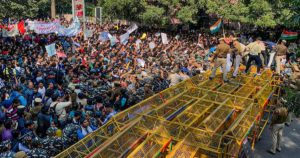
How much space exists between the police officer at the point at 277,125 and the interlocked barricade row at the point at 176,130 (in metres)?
0.69

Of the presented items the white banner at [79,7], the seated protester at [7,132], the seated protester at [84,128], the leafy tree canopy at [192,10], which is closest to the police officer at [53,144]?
the seated protester at [84,128]

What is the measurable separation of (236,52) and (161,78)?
3.13 m

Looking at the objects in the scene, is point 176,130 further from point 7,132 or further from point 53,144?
point 7,132

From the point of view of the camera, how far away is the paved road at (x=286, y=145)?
9.34 metres

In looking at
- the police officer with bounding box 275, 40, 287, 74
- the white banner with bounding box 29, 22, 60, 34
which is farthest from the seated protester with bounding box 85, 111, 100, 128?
the white banner with bounding box 29, 22, 60, 34

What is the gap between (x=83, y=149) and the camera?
572 cm

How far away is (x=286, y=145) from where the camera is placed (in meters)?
9.99

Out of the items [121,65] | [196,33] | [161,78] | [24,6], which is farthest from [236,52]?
[24,6]

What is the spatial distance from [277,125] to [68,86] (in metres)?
6.41

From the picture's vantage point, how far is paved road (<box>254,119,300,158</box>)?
934cm

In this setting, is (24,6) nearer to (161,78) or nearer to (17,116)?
(161,78)

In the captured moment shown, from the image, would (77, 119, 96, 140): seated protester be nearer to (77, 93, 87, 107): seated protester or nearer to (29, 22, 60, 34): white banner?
(77, 93, 87, 107): seated protester

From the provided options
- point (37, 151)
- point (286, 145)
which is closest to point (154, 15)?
point (286, 145)

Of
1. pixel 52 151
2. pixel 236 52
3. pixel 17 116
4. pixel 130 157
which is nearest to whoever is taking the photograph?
pixel 130 157
